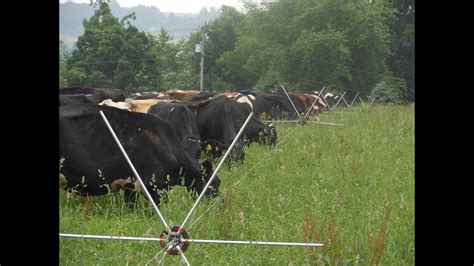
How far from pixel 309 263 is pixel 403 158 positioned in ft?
19.8

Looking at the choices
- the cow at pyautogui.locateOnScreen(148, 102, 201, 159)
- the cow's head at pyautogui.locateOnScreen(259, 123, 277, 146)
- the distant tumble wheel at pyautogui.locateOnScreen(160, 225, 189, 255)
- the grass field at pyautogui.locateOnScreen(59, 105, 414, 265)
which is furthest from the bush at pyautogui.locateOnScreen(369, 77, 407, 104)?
the distant tumble wheel at pyautogui.locateOnScreen(160, 225, 189, 255)

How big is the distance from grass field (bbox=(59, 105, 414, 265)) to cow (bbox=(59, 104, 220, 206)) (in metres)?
0.23

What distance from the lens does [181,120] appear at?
865 centimetres

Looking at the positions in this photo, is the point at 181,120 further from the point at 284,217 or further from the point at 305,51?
the point at 305,51

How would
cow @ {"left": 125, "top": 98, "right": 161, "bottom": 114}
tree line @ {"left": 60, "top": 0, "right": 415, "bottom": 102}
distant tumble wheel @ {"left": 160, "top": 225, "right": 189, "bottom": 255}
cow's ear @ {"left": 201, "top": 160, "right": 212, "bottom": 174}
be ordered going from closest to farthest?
distant tumble wheel @ {"left": 160, "top": 225, "right": 189, "bottom": 255} → cow's ear @ {"left": 201, "top": 160, "right": 212, "bottom": 174} → cow @ {"left": 125, "top": 98, "right": 161, "bottom": 114} → tree line @ {"left": 60, "top": 0, "right": 415, "bottom": 102}

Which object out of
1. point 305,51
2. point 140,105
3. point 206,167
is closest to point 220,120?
point 140,105

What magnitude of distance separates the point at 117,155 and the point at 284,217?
1901mm

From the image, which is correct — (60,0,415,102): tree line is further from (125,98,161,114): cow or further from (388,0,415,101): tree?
(125,98,161,114): cow

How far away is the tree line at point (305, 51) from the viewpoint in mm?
44000

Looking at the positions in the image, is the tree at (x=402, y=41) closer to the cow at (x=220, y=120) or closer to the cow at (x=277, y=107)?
the cow at (x=277, y=107)

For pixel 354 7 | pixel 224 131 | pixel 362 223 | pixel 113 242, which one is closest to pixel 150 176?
pixel 113 242

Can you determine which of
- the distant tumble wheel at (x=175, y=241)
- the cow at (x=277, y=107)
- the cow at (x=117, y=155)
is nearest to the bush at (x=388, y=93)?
the cow at (x=277, y=107)

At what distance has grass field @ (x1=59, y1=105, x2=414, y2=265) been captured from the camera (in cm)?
413

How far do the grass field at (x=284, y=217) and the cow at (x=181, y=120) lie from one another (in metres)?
0.70
